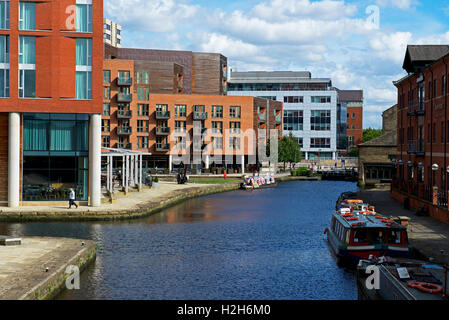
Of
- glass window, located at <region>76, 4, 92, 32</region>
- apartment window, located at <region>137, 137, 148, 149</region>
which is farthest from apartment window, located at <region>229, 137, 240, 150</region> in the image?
glass window, located at <region>76, 4, 92, 32</region>

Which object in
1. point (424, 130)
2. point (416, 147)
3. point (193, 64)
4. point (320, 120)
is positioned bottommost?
point (416, 147)

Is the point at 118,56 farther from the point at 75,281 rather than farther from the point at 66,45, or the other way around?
the point at 75,281

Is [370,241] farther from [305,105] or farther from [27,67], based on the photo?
[305,105]

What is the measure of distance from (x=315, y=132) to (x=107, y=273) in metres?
129

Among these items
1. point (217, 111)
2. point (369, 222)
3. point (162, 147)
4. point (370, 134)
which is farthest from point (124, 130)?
point (370, 134)

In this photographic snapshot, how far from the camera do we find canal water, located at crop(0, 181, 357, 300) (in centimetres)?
2278

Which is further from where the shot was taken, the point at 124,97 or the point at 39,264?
the point at 124,97

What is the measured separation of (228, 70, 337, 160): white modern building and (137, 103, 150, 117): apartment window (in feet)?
160

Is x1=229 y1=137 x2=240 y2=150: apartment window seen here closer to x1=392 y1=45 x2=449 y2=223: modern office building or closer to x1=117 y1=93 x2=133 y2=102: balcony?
x1=117 y1=93 x2=133 y2=102: balcony

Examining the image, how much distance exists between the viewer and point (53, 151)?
45281mm

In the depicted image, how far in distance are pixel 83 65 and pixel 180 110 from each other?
61680mm

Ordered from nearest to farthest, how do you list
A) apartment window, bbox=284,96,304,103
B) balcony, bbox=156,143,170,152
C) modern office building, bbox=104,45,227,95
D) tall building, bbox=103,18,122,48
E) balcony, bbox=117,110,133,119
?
1. balcony, bbox=117,110,133,119
2. balcony, bbox=156,143,170,152
3. modern office building, bbox=104,45,227,95
4. apartment window, bbox=284,96,304,103
5. tall building, bbox=103,18,122,48

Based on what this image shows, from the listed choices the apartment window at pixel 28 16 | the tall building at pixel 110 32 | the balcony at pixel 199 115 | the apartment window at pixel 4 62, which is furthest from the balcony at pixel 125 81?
the tall building at pixel 110 32

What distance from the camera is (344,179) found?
10888 cm
